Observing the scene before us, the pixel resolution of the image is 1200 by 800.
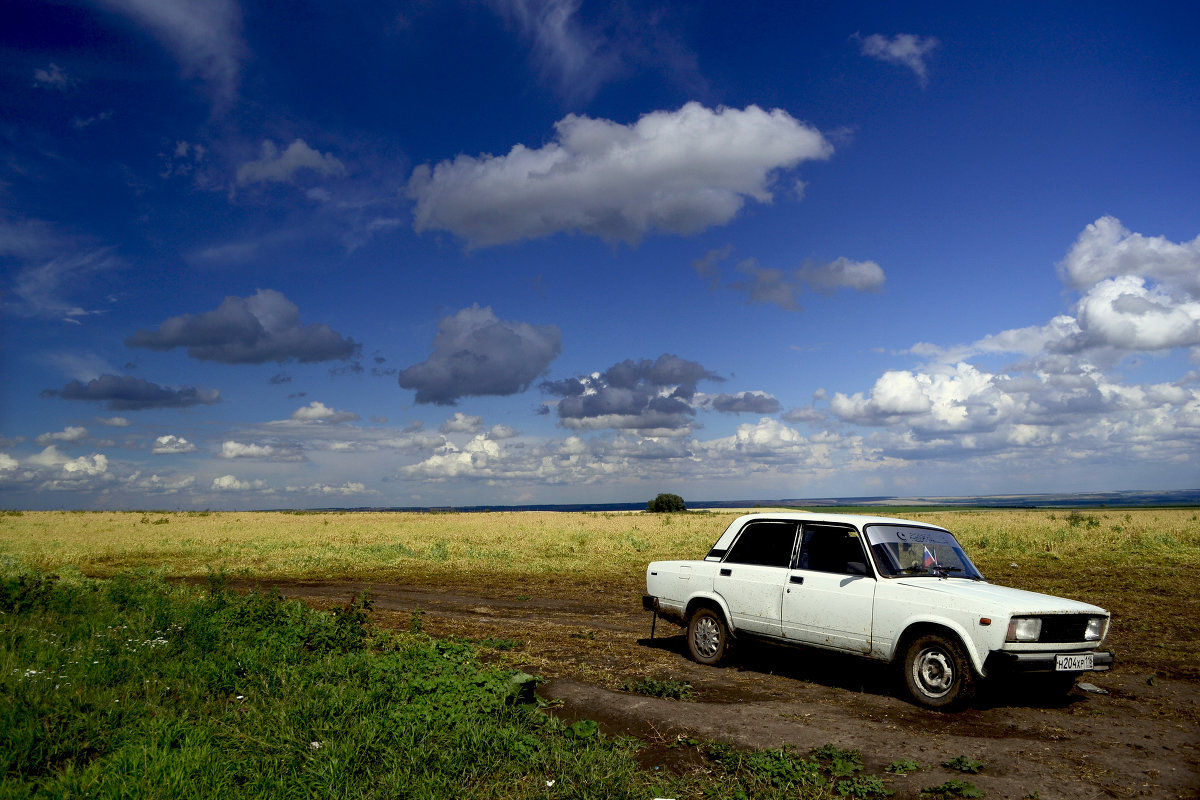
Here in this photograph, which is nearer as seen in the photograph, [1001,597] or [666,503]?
[1001,597]

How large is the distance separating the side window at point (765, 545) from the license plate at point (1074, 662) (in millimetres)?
2937

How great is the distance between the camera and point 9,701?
6.45 meters

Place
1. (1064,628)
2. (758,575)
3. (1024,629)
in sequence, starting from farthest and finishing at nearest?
(758,575), (1064,628), (1024,629)

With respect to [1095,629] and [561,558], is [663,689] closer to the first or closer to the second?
[1095,629]

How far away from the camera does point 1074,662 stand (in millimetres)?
7379

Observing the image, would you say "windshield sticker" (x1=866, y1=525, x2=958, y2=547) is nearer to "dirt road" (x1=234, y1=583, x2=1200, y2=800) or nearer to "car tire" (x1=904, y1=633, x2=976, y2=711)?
"car tire" (x1=904, y1=633, x2=976, y2=711)

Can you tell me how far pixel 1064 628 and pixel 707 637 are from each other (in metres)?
4.19

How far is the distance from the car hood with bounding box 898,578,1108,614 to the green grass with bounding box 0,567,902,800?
96.5 inches

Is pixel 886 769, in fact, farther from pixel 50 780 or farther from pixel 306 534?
pixel 306 534

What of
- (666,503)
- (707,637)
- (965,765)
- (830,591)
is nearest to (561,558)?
(707,637)

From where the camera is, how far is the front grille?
729 centimetres

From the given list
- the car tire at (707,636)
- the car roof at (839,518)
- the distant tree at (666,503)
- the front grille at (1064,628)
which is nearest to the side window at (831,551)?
the car roof at (839,518)

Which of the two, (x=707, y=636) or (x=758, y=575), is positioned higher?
(x=758, y=575)

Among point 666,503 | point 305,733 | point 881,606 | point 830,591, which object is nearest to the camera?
point 305,733
